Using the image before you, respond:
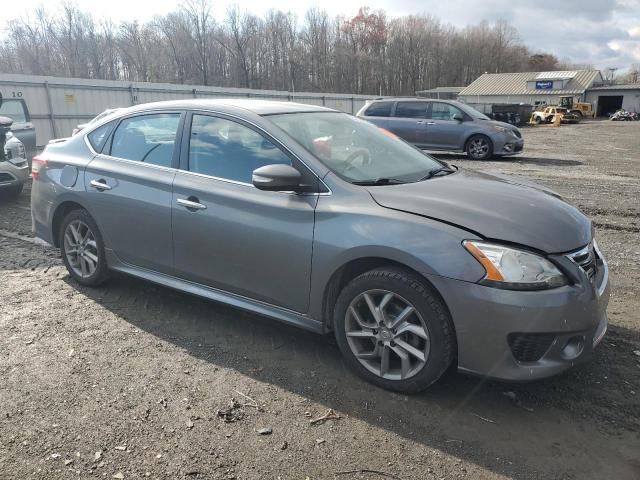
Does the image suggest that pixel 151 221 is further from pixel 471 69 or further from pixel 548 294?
pixel 471 69

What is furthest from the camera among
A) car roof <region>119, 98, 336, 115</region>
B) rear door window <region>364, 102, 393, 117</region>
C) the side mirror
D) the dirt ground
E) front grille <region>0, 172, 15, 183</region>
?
rear door window <region>364, 102, 393, 117</region>

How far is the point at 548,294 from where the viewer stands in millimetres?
2592

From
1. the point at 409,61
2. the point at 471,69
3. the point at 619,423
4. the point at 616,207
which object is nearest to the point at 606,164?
the point at 616,207

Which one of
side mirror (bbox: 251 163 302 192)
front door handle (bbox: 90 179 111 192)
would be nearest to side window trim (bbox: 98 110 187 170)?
front door handle (bbox: 90 179 111 192)

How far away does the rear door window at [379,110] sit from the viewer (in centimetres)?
1528

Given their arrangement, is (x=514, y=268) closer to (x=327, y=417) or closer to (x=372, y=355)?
(x=372, y=355)

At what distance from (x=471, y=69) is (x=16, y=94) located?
98.4 meters

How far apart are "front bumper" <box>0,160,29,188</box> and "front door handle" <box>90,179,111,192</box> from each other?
5145 millimetres

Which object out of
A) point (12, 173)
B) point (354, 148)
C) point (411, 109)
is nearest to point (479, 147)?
point (411, 109)

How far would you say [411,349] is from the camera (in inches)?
113

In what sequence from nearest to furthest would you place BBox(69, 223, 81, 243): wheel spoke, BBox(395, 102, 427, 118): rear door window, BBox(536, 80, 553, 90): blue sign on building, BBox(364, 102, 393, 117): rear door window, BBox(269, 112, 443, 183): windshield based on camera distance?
BBox(269, 112, 443, 183): windshield
BBox(69, 223, 81, 243): wheel spoke
BBox(395, 102, 427, 118): rear door window
BBox(364, 102, 393, 117): rear door window
BBox(536, 80, 553, 90): blue sign on building

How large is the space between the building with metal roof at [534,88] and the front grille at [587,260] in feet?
226

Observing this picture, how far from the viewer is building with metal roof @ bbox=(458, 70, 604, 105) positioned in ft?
224

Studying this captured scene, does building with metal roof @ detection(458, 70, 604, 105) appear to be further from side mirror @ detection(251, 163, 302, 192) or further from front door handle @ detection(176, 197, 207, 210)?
A: side mirror @ detection(251, 163, 302, 192)
